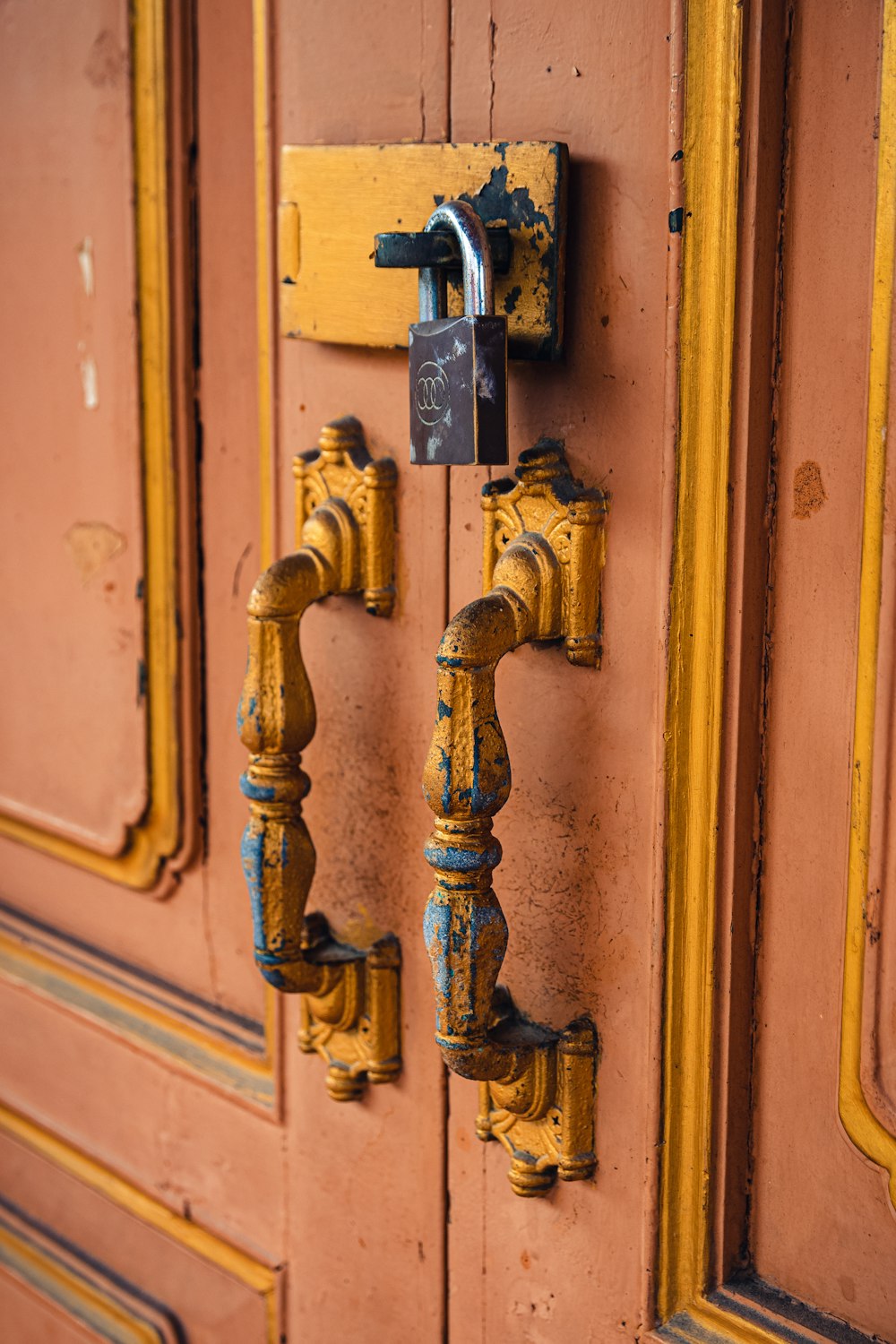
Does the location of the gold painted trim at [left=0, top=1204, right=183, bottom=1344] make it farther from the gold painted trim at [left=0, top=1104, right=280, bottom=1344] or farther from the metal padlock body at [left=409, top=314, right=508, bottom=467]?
the metal padlock body at [left=409, top=314, right=508, bottom=467]

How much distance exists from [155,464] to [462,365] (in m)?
0.38

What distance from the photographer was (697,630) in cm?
58

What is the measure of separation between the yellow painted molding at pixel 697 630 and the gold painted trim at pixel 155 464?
40cm

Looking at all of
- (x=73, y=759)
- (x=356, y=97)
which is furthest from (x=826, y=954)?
(x=73, y=759)

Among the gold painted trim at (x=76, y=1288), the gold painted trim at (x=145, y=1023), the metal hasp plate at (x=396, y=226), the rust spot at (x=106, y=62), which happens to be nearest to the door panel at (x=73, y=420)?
the rust spot at (x=106, y=62)

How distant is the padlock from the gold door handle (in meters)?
0.12

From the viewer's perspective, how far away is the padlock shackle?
0.56 m

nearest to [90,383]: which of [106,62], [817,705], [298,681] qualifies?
[106,62]

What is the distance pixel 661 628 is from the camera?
1.93ft

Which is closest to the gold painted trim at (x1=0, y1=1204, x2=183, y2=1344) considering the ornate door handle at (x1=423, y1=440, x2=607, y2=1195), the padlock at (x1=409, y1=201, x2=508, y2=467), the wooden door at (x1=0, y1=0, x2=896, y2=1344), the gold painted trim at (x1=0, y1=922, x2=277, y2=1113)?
the wooden door at (x1=0, y1=0, x2=896, y2=1344)

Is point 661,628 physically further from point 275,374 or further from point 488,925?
point 275,374

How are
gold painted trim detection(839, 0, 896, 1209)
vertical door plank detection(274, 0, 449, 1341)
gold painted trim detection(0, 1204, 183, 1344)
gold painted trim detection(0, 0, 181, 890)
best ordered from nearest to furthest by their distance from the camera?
gold painted trim detection(839, 0, 896, 1209), vertical door plank detection(274, 0, 449, 1341), gold painted trim detection(0, 0, 181, 890), gold painted trim detection(0, 1204, 183, 1344)

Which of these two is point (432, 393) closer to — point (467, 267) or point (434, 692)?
point (467, 267)

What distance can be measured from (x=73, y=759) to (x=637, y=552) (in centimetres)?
52
